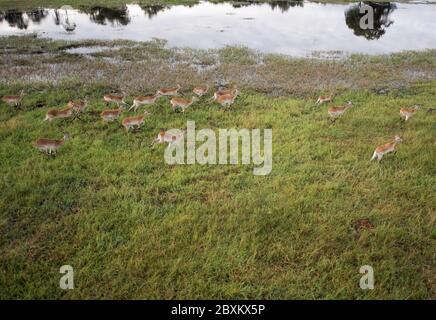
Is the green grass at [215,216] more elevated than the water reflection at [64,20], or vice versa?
the water reflection at [64,20]

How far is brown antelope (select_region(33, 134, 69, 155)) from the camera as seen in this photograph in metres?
11.5

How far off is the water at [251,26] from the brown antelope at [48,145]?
1917 cm

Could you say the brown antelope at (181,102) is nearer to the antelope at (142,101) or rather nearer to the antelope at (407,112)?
the antelope at (142,101)

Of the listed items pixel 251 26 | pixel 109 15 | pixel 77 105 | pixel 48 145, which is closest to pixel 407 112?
pixel 77 105

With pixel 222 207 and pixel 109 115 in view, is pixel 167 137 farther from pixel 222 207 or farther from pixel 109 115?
pixel 222 207

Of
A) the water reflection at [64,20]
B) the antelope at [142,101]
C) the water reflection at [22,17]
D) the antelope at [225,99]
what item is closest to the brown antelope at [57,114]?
the antelope at [142,101]

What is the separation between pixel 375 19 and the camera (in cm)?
4038

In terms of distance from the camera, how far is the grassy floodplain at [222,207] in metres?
7.38

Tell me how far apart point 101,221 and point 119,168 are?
256 cm

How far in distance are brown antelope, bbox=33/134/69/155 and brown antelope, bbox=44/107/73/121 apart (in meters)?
2.54

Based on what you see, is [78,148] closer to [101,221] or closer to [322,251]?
[101,221]

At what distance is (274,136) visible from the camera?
44.3 ft

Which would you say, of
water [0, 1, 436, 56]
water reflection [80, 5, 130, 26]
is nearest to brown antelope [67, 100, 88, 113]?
water [0, 1, 436, 56]
